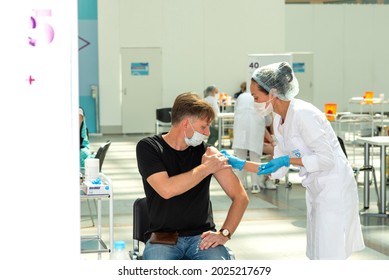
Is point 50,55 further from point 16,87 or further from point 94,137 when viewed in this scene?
point 94,137

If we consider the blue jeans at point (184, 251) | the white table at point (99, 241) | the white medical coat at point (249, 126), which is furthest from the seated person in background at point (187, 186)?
the white medical coat at point (249, 126)

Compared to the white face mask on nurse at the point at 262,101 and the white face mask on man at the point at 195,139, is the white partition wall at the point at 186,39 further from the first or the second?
the white face mask on man at the point at 195,139

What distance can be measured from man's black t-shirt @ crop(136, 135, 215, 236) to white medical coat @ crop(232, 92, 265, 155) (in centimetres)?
517

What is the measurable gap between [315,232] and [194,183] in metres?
0.73

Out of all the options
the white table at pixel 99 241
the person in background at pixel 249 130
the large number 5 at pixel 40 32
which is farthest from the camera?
the person in background at pixel 249 130

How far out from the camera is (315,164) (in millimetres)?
3256

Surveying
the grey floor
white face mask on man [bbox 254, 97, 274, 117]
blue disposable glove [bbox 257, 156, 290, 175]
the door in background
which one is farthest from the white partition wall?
blue disposable glove [bbox 257, 156, 290, 175]

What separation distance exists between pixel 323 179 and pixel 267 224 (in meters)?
3.27

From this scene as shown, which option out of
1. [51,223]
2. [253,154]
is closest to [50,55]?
[51,223]

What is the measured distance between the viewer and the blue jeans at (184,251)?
9.99 ft

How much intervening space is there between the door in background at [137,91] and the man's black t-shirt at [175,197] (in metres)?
13.6

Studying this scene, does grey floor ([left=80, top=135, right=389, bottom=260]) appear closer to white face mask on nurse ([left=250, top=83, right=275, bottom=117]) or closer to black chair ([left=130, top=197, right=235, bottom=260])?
black chair ([left=130, top=197, right=235, bottom=260])

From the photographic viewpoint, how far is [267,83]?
349cm

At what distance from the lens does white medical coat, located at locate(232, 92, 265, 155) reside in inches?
328
